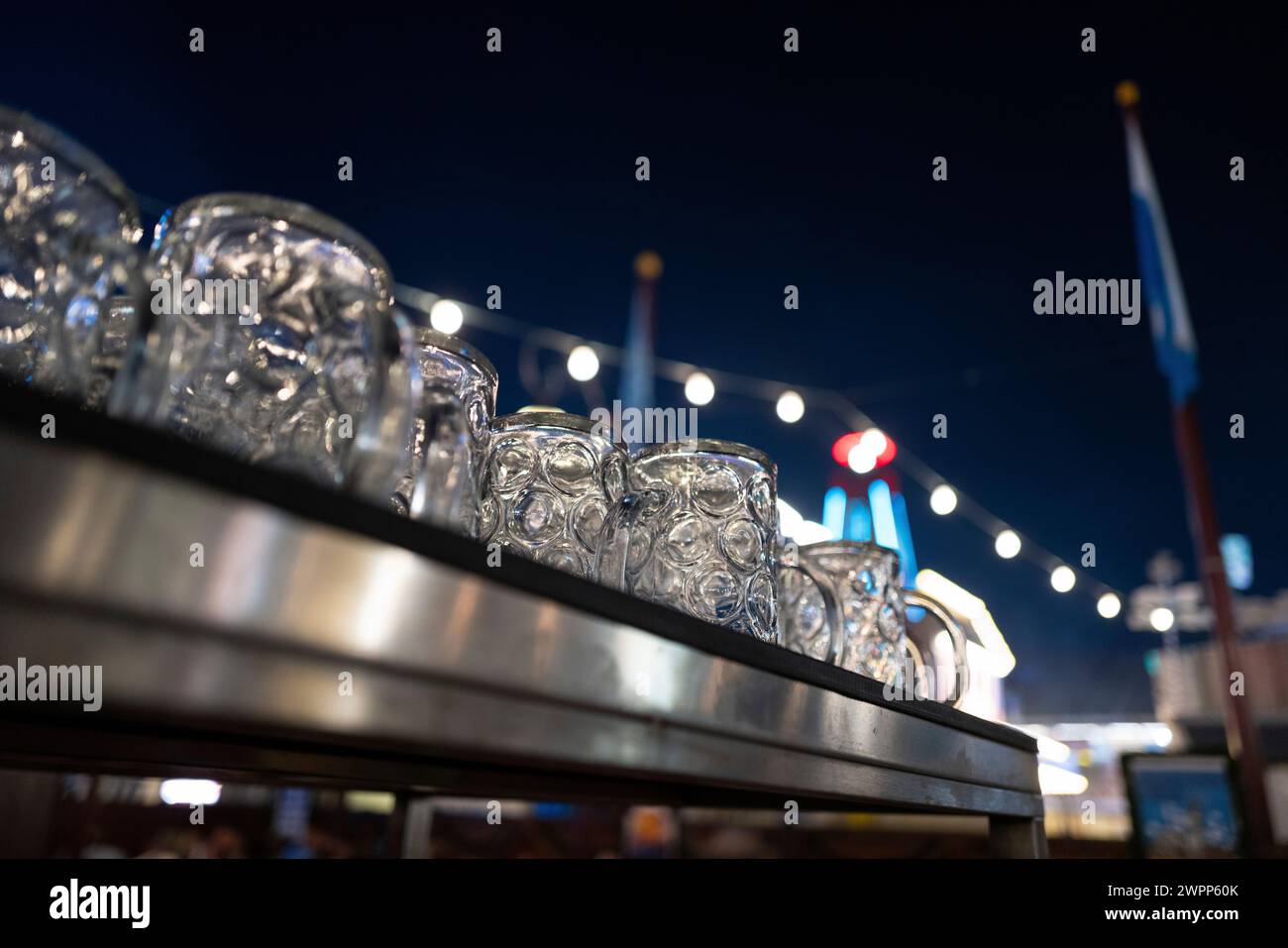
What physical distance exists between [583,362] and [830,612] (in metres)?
3.53

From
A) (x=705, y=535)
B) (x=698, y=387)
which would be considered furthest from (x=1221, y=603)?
(x=705, y=535)

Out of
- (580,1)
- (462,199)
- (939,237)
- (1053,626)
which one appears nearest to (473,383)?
(462,199)

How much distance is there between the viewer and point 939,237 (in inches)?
223

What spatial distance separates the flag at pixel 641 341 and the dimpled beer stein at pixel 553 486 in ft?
14.3

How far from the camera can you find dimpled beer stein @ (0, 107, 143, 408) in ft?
1.35

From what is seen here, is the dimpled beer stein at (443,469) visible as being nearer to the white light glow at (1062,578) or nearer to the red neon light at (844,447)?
the red neon light at (844,447)

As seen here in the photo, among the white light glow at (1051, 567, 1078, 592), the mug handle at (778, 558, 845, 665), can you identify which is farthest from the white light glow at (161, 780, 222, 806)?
the white light glow at (1051, 567, 1078, 592)

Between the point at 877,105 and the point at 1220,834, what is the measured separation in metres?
4.75

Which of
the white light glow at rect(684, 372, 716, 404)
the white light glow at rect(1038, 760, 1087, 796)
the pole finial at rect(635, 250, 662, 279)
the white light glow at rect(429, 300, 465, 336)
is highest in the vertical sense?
the pole finial at rect(635, 250, 662, 279)

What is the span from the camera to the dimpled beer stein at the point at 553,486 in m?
0.72

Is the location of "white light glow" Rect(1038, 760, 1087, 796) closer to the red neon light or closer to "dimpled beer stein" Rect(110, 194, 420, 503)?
"dimpled beer stein" Rect(110, 194, 420, 503)

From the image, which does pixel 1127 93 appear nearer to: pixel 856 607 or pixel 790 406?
pixel 790 406

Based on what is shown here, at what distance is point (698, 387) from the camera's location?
517 centimetres

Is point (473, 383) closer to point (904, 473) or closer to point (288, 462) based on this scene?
point (288, 462)
